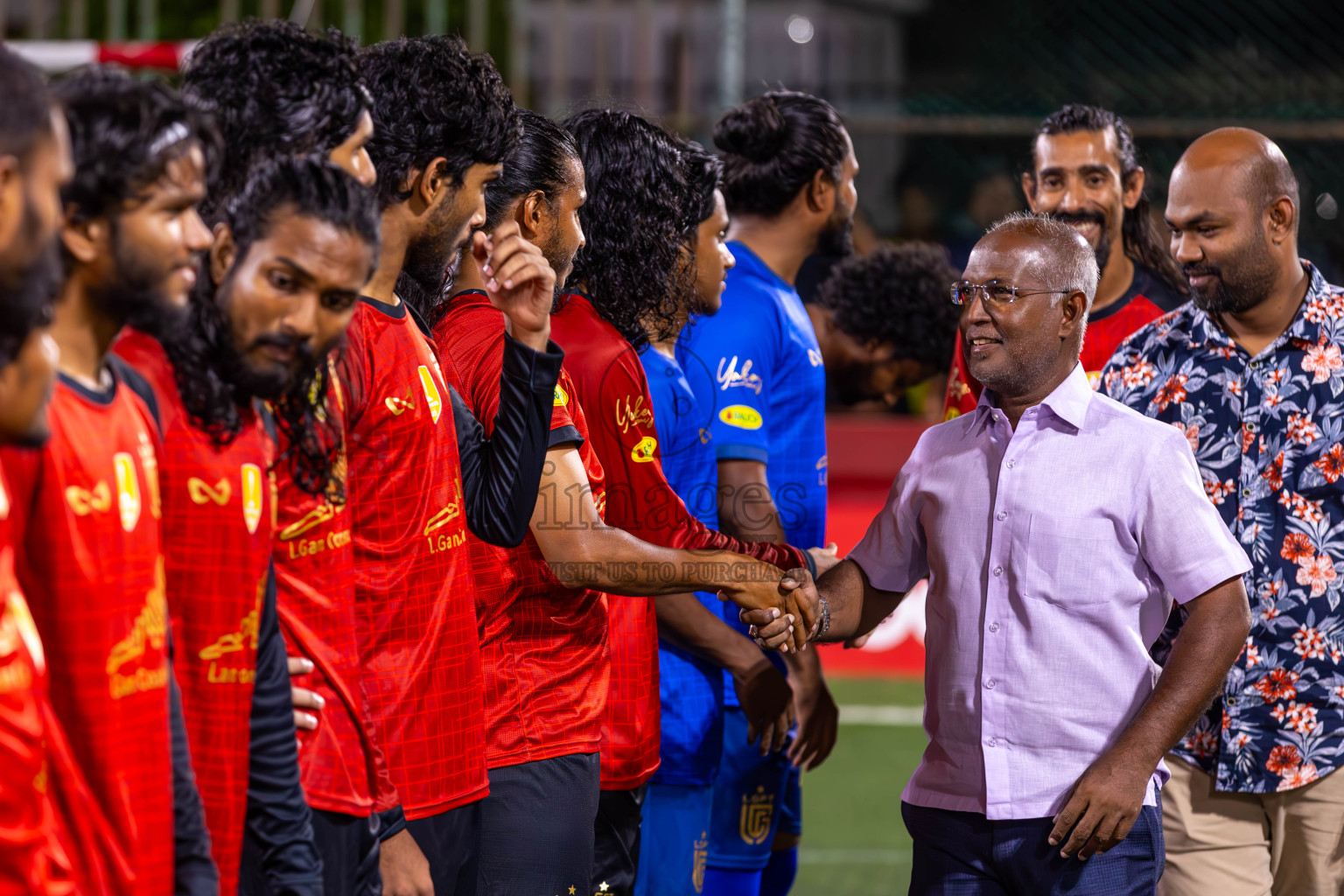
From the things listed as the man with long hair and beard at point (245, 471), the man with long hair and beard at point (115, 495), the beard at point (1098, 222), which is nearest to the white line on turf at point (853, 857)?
the beard at point (1098, 222)

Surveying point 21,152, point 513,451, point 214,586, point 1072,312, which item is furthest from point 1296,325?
point 21,152

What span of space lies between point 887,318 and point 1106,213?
4.58ft

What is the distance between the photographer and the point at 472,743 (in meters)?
2.59

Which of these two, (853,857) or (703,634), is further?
(853,857)

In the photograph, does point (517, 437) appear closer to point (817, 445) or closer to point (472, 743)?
point (472, 743)

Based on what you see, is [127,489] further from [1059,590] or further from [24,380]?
[1059,590]

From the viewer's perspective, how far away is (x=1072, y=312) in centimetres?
306

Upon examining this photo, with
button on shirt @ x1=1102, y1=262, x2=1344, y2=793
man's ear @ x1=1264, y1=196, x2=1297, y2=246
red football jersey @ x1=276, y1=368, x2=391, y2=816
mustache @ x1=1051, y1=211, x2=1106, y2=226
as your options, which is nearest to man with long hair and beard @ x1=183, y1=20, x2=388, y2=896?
red football jersey @ x1=276, y1=368, x2=391, y2=816

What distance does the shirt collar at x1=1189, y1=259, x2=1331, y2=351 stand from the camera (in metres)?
3.56

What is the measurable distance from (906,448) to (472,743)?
6491 millimetres

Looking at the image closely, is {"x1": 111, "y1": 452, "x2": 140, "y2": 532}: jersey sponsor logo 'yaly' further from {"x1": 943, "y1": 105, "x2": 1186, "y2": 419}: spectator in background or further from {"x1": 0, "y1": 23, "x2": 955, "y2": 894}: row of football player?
{"x1": 943, "y1": 105, "x2": 1186, "y2": 419}: spectator in background

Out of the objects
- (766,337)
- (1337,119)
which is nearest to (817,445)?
(766,337)

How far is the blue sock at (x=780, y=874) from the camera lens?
4578mm

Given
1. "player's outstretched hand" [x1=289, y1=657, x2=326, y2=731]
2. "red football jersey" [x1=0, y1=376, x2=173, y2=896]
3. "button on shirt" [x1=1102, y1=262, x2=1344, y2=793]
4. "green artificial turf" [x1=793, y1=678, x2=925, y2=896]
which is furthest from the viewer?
"green artificial turf" [x1=793, y1=678, x2=925, y2=896]
